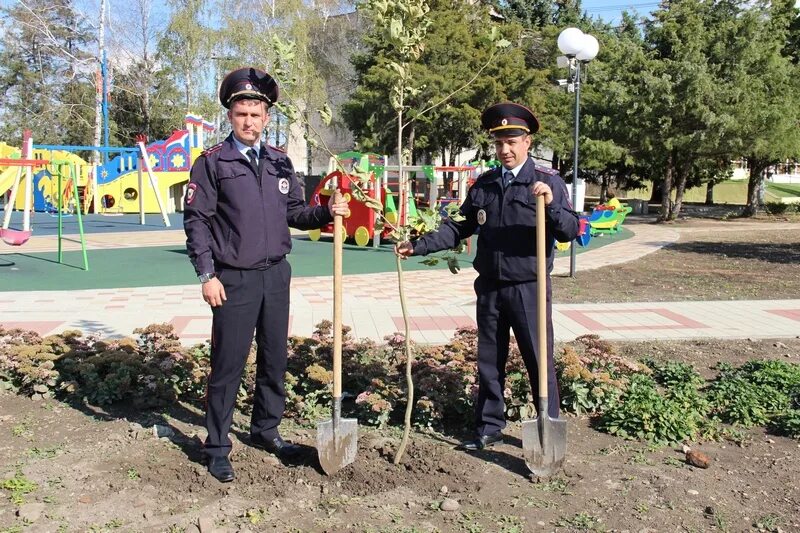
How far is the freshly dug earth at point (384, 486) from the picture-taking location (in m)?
2.93

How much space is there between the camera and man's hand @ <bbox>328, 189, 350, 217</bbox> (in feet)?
10.9

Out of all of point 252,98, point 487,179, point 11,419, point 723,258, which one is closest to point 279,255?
point 252,98

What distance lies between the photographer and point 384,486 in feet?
10.7

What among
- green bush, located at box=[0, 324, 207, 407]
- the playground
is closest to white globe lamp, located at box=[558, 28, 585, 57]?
the playground

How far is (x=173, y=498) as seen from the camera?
3.12m

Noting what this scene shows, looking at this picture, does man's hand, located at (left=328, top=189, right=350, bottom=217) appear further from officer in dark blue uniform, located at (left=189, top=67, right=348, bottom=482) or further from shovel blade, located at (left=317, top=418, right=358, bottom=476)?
shovel blade, located at (left=317, top=418, right=358, bottom=476)

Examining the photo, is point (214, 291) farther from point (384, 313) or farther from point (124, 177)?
point (124, 177)

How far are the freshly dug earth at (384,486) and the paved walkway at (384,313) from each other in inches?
95.5

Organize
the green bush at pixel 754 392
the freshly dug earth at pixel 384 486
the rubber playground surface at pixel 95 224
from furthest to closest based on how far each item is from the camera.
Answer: the rubber playground surface at pixel 95 224, the green bush at pixel 754 392, the freshly dug earth at pixel 384 486

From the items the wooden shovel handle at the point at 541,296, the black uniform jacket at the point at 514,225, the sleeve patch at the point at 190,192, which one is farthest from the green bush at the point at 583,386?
the sleeve patch at the point at 190,192

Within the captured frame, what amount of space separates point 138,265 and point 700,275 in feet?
29.5

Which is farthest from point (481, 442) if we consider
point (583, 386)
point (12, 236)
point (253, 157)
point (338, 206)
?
point (12, 236)

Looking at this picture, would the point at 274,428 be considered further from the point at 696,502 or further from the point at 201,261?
the point at 696,502

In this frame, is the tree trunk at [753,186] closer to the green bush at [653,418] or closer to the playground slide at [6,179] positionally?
the playground slide at [6,179]
